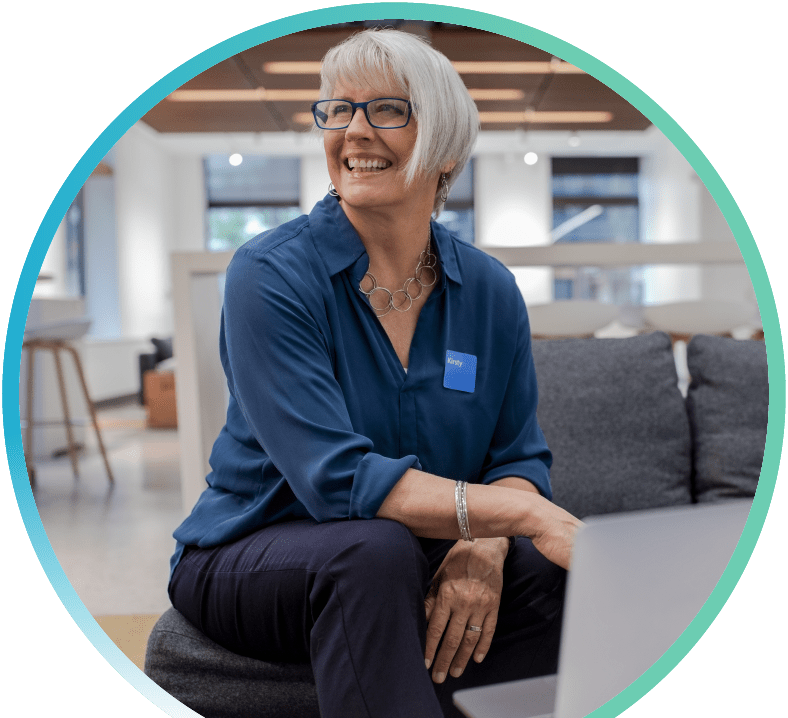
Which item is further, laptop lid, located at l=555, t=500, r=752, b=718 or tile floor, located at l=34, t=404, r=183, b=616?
tile floor, located at l=34, t=404, r=183, b=616

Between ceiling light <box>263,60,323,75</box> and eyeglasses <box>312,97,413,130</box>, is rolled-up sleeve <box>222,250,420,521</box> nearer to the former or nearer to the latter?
eyeglasses <box>312,97,413,130</box>

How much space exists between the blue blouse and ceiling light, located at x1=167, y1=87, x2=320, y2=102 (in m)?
4.26

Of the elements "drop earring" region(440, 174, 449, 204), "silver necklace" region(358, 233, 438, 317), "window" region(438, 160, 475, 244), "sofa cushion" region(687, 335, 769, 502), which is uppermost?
"window" region(438, 160, 475, 244)

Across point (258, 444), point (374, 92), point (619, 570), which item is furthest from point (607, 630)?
point (374, 92)

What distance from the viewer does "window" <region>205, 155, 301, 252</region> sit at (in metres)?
9.94

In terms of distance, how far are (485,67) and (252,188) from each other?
5717 mm

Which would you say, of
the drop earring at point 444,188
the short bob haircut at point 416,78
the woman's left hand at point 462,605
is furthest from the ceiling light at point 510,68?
the woman's left hand at point 462,605

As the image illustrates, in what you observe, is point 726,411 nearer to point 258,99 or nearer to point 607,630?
point 607,630

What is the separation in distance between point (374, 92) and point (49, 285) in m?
6.30

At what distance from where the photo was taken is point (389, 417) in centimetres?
118

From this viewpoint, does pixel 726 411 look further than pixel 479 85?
No

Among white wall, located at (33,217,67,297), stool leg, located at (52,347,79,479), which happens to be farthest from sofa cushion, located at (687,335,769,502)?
white wall, located at (33,217,67,297)

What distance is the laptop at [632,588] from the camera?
0.73 m

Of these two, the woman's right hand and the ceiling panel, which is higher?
the ceiling panel
